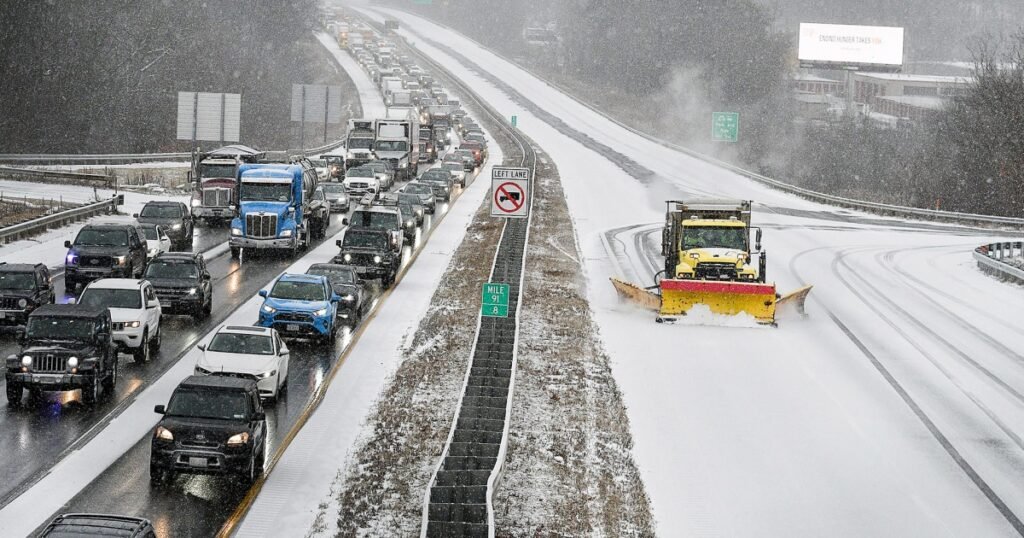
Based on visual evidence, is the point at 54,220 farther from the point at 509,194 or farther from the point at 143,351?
the point at 509,194

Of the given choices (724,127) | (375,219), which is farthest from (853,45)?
(375,219)

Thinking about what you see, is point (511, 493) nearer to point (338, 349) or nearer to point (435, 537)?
point (435, 537)

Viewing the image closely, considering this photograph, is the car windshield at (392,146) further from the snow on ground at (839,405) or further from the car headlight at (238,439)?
the car headlight at (238,439)

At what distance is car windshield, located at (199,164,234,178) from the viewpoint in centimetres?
5019

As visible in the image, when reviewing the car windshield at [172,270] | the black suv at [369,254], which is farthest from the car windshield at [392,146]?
the car windshield at [172,270]

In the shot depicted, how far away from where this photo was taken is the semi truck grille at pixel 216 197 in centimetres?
4950

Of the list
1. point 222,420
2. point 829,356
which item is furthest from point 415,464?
point 829,356

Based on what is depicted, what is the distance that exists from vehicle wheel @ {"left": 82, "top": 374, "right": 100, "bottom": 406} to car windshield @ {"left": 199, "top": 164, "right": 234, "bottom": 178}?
27938mm

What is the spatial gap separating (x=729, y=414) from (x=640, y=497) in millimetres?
5421

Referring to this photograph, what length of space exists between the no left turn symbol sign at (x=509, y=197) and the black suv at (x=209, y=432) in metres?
7.28

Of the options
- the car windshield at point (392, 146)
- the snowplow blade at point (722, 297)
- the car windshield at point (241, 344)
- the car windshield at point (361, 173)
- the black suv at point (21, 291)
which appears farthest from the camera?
the car windshield at point (392, 146)

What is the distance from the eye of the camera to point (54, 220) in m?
45.8

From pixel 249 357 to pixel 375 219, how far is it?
58.7 feet

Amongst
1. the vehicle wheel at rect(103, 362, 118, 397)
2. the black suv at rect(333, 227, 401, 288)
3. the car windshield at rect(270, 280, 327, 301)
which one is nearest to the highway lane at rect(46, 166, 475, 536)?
the vehicle wheel at rect(103, 362, 118, 397)
